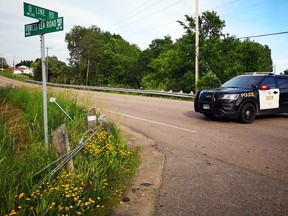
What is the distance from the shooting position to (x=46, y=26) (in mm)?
4141

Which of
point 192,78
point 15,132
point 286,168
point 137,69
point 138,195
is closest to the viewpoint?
point 138,195

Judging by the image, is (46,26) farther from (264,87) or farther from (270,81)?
(270,81)

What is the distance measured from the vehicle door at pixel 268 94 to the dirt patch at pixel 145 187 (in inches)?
196

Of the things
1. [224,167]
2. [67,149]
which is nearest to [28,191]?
[67,149]

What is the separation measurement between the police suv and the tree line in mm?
5739

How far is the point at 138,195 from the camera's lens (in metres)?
3.76

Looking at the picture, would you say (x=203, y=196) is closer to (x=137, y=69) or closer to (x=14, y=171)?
(x=14, y=171)

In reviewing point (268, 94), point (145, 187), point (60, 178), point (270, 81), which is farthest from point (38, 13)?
point (270, 81)

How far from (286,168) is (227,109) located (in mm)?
3936

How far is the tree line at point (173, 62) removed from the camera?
2523cm

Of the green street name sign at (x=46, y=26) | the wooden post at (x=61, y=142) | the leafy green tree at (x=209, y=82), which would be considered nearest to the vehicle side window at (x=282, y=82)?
the green street name sign at (x=46, y=26)

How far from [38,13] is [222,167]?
4.12 meters

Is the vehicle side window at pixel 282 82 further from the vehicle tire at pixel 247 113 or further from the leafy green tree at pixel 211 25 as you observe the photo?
the leafy green tree at pixel 211 25

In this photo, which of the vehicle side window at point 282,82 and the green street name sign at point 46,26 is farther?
the vehicle side window at point 282,82
